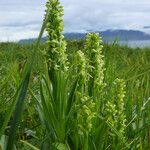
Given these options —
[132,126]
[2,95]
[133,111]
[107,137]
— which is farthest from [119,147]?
[2,95]

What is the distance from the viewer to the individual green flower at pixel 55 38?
9.66ft

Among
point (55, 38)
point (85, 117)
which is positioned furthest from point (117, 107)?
point (55, 38)

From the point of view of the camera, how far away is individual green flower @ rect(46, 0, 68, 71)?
9.66 ft

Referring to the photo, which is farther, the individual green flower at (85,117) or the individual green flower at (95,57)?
the individual green flower at (95,57)

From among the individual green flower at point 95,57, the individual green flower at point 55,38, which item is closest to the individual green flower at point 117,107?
the individual green flower at point 95,57

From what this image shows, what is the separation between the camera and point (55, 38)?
2967 mm

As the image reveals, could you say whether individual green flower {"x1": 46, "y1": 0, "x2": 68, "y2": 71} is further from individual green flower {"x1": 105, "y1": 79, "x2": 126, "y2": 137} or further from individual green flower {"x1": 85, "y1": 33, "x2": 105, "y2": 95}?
individual green flower {"x1": 105, "y1": 79, "x2": 126, "y2": 137}

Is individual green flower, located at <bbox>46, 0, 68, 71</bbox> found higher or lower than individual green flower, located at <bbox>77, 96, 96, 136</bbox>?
higher

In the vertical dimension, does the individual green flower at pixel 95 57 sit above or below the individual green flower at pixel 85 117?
above

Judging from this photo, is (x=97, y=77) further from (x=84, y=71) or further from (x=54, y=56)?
(x=54, y=56)

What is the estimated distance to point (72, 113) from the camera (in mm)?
3057

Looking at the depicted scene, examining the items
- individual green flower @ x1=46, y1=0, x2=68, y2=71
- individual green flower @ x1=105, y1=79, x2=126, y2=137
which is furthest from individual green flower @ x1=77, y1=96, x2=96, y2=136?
individual green flower @ x1=46, y1=0, x2=68, y2=71

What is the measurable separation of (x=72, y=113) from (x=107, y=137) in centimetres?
37

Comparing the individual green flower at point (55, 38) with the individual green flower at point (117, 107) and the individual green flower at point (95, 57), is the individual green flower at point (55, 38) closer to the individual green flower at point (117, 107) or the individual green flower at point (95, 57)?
the individual green flower at point (95, 57)
